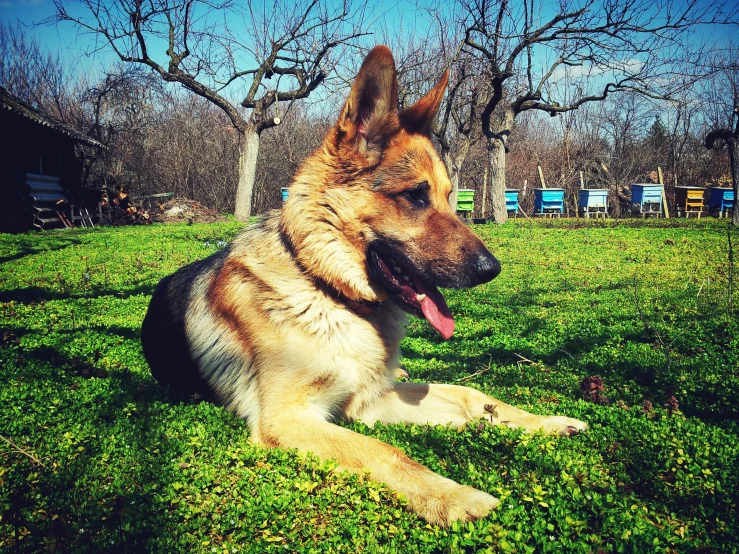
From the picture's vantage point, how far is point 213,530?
219 centimetres

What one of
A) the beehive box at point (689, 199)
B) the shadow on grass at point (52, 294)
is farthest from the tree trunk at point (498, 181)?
the shadow on grass at point (52, 294)

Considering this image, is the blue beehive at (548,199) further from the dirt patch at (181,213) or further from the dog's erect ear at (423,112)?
the dog's erect ear at (423,112)

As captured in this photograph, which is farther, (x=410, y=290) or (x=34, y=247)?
(x=34, y=247)

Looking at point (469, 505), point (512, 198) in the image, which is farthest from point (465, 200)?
point (469, 505)

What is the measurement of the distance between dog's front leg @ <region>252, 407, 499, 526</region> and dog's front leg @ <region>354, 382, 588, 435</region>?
56 cm

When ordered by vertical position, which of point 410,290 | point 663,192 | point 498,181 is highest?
point 498,181

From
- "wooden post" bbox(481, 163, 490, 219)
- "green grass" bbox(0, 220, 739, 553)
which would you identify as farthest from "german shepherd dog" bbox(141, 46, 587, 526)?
"wooden post" bbox(481, 163, 490, 219)

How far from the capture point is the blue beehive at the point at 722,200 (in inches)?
1062

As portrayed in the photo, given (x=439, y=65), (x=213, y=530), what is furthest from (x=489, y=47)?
(x=213, y=530)

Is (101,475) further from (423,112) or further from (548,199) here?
(548,199)

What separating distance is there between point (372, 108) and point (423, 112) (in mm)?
432

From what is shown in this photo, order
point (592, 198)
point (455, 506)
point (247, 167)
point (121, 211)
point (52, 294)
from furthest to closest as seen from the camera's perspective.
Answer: point (592, 198), point (121, 211), point (247, 167), point (52, 294), point (455, 506)

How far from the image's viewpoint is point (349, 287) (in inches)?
129

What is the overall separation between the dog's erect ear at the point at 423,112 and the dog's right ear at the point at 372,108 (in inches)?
A: 5.8
